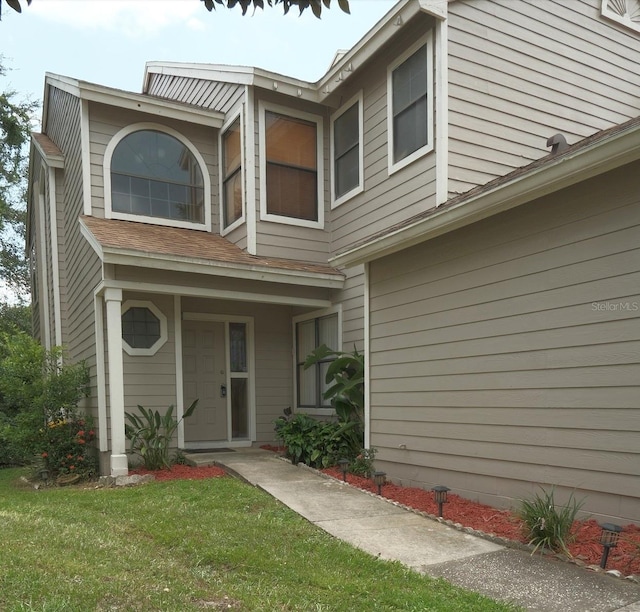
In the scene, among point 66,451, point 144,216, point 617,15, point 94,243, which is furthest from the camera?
point 144,216

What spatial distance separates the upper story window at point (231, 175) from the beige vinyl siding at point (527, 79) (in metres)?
3.68

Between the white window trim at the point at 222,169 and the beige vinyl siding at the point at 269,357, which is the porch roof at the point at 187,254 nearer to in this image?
the white window trim at the point at 222,169

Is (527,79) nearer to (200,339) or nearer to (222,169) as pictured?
(222,169)

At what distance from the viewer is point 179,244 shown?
809 centimetres

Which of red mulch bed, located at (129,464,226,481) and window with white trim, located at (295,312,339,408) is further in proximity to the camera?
window with white trim, located at (295,312,339,408)

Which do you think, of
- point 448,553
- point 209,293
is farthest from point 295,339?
point 448,553

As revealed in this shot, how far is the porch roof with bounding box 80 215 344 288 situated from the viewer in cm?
711

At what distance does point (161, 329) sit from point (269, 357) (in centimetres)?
215

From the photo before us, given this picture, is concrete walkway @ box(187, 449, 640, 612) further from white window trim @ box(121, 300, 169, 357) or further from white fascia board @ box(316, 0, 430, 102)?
white fascia board @ box(316, 0, 430, 102)

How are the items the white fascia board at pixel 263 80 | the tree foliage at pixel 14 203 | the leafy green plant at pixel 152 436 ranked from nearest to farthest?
1. the leafy green plant at pixel 152 436
2. the white fascia board at pixel 263 80
3. the tree foliage at pixel 14 203

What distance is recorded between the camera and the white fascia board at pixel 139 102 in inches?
336

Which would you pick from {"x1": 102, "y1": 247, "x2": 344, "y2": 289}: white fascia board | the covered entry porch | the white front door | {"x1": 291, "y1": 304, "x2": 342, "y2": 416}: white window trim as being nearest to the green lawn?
the covered entry porch

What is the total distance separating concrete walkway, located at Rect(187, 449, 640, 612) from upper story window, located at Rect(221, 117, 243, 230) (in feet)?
15.0

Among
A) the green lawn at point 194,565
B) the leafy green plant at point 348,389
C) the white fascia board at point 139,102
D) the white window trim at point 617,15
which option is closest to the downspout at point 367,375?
the leafy green plant at point 348,389
